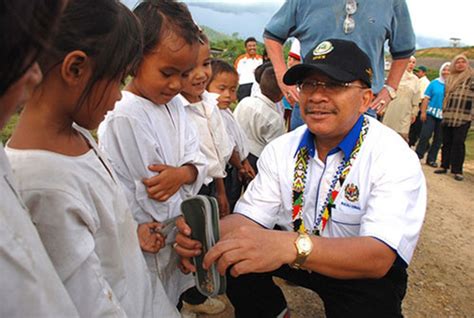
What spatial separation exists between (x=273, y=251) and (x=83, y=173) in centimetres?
87

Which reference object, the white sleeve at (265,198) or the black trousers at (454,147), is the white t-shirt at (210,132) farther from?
the black trousers at (454,147)

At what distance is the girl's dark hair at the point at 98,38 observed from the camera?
1112mm

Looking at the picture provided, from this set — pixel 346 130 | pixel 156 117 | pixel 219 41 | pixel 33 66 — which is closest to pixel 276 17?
pixel 346 130

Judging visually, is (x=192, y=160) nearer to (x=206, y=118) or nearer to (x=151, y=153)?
(x=151, y=153)

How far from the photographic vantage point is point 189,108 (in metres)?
2.62

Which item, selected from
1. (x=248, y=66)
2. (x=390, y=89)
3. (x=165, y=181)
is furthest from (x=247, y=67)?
(x=165, y=181)

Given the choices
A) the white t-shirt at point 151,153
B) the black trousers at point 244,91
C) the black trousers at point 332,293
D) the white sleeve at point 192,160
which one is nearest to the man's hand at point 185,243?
the white t-shirt at point 151,153

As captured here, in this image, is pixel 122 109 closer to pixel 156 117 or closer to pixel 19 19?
pixel 156 117

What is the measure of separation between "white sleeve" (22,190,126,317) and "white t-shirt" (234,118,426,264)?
3.93 ft

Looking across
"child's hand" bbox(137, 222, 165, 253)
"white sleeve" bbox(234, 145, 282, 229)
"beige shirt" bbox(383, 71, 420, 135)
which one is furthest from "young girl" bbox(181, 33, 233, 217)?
"beige shirt" bbox(383, 71, 420, 135)

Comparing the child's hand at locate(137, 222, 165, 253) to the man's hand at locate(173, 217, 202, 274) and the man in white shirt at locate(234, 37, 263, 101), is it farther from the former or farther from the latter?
the man in white shirt at locate(234, 37, 263, 101)

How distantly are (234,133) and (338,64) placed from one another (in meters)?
1.40

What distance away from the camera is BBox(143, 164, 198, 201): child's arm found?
184 centimetres

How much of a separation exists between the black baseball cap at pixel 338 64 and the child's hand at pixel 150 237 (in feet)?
3.40
